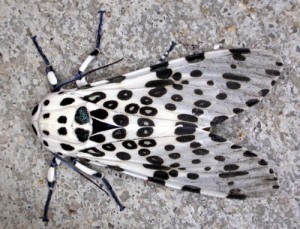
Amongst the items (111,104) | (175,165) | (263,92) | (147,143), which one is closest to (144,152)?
(147,143)

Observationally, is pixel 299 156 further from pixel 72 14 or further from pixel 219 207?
pixel 72 14

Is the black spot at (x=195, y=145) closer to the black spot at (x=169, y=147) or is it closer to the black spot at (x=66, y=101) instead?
the black spot at (x=169, y=147)

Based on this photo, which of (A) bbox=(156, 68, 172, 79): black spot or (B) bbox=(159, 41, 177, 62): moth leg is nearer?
(A) bbox=(156, 68, 172, 79): black spot

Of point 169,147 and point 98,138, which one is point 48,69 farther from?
point 169,147

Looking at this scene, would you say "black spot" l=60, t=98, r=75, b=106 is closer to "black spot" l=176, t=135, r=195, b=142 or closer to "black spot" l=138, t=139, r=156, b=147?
"black spot" l=138, t=139, r=156, b=147

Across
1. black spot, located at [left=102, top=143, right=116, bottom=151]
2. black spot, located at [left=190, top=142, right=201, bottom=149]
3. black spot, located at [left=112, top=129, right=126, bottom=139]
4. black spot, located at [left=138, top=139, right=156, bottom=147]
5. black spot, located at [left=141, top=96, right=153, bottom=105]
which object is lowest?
black spot, located at [left=190, top=142, right=201, bottom=149]

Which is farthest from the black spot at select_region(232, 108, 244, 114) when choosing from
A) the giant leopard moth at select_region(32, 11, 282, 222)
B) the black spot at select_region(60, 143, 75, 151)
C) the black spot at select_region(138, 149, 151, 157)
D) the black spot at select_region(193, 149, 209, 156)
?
the black spot at select_region(60, 143, 75, 151)

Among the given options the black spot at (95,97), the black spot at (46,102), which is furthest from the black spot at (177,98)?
the black spot at (46,102)
